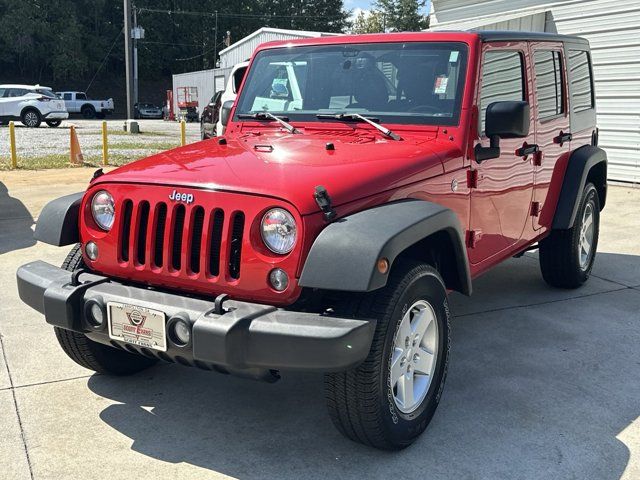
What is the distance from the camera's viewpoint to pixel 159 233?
3012 millimetres

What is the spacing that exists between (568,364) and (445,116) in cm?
164

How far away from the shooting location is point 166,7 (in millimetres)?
61375

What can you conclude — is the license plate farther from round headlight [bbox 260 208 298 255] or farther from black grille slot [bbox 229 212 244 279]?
round headlight [bbox 260 208 298 255]

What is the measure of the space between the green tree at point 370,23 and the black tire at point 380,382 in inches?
2372

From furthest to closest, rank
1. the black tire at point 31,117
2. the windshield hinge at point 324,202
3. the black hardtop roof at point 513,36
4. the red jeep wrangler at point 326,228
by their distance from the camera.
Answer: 1. the black tire at point 31,117
2. the black hardtop roof at point 513,36
3. the windshield hinge at point 324,202
4. the red jeep wrangler at point 326,228

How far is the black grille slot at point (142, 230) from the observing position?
3.04 m

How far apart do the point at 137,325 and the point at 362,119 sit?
1.71 m

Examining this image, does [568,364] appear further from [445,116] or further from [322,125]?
[322,125]

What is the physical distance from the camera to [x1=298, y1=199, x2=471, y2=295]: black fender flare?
254 centimetres

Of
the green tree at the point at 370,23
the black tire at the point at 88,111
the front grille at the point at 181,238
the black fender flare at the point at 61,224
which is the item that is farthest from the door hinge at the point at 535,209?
the green tree at the point at 370,23

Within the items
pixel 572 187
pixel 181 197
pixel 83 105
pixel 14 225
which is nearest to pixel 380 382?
pixel 181 197

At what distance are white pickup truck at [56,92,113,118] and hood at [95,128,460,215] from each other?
139 ft

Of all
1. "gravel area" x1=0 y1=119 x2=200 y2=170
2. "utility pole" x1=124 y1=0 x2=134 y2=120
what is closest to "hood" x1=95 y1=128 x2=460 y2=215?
"gravel area" x1=0 y1=119 x2=200 y2=170

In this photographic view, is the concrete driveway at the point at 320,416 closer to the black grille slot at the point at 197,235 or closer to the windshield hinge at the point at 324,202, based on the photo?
the black grille slot at the point at 197,235
